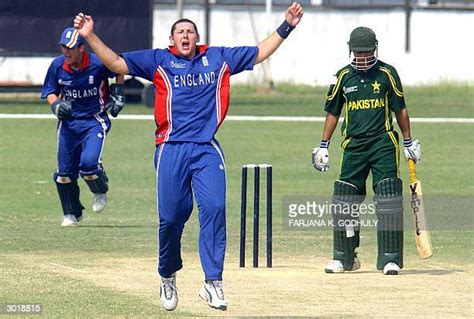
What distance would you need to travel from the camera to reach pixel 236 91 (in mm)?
40625

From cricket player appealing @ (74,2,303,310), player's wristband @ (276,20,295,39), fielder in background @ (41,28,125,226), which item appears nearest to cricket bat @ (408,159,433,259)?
player's wristband @ (276,20,295,39)

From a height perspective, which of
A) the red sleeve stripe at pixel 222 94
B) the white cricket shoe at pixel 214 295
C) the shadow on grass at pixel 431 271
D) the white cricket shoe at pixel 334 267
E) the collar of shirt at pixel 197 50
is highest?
the collar of shirt at pixel 197 50

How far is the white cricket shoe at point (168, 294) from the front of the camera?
9.82 metres

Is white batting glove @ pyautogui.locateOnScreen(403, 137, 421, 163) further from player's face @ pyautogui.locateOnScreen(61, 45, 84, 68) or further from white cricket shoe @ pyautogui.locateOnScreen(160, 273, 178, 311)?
player's face @ pyautogui.locateOnScreen(61, 45, 84, 68)

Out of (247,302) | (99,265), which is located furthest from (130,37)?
(247,302)

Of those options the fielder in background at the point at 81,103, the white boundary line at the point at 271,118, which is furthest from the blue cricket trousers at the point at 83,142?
the white boundary line at the point at 271,118

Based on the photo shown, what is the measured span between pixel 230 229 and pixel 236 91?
1000 inches

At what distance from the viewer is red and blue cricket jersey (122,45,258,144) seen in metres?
9.79

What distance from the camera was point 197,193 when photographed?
9.70 meters

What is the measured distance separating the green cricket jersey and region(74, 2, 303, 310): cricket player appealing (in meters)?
2.11

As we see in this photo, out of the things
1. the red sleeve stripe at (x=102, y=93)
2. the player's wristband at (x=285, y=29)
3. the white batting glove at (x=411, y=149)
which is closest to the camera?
the player's wristband at (x=285, y=29)

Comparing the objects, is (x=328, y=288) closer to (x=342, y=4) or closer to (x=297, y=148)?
(x=297, y=148)

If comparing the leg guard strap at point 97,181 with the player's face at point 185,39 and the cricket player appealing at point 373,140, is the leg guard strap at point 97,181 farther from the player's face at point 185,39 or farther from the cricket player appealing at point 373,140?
the player's face at point 185,39

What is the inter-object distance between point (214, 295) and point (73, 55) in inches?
227
